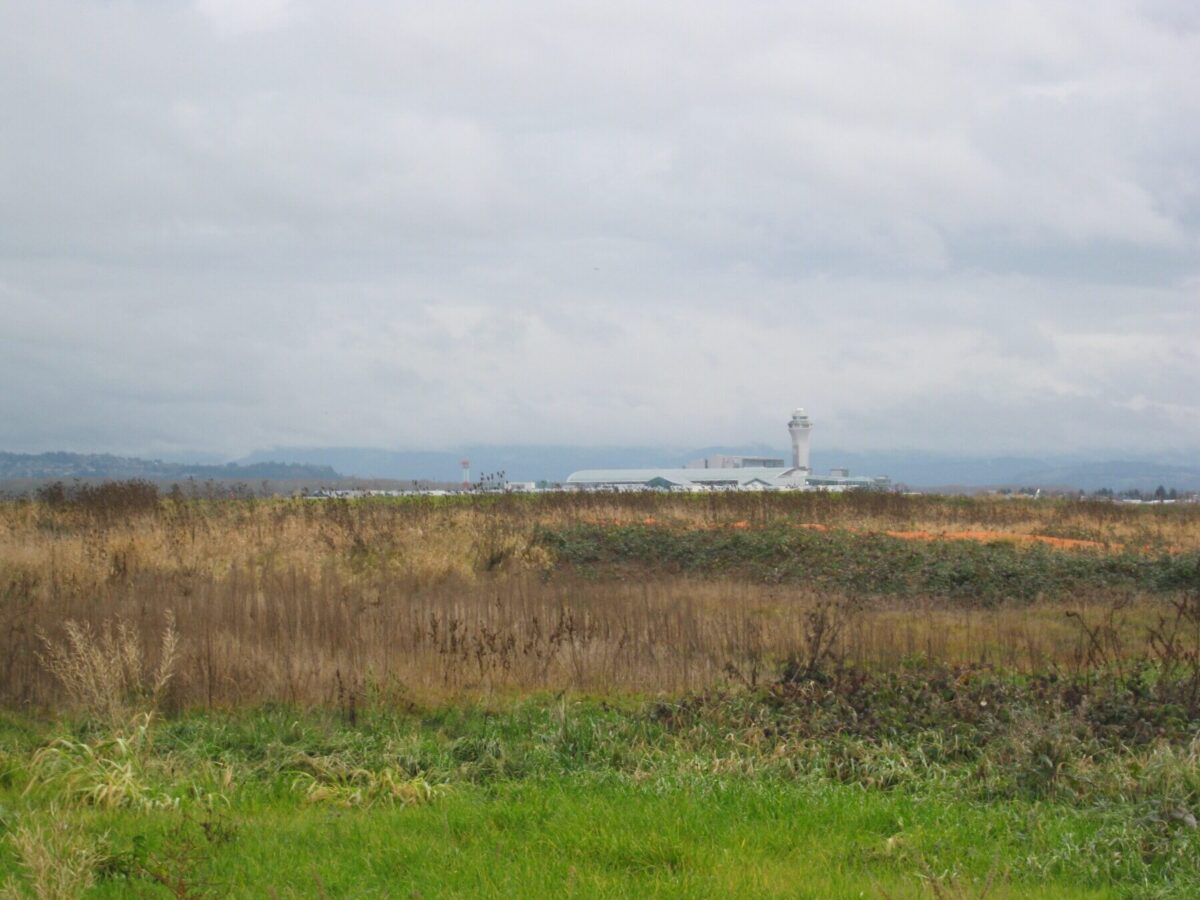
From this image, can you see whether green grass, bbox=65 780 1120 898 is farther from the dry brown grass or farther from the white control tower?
the white control tower

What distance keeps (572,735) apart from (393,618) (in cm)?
485

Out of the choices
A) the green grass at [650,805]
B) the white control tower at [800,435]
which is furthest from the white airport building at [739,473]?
the green grass at [650,805]

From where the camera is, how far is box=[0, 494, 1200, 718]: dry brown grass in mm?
10055

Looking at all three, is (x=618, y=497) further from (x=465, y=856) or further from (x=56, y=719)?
(x=465, y=856)

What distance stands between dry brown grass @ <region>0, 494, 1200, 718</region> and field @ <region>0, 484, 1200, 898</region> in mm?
70

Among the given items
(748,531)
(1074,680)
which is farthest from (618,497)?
(1074,680)

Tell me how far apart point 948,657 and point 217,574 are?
10.4m

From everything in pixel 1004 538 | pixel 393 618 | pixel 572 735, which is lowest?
pixel 572 735

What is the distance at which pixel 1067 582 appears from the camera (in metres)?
18.1

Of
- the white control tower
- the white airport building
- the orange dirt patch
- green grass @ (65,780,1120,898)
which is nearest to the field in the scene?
green grass @ (65,780,1120,898)

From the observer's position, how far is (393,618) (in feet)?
40.2

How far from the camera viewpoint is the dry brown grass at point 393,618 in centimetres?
1005

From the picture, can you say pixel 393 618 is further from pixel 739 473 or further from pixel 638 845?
pixel 739 473

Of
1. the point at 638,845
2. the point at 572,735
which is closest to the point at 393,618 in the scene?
the point at 572,735
